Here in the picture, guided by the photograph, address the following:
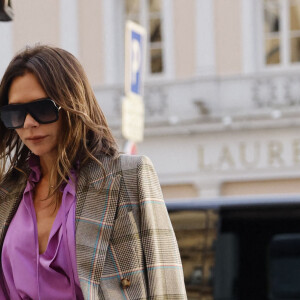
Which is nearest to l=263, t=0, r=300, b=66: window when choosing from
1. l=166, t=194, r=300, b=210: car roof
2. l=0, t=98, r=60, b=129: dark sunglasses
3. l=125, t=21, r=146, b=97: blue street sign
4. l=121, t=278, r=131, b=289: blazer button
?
l=125, t=21, r=146, b=97: blue street sign

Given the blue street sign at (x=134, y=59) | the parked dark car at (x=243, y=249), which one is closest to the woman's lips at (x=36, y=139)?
the parked dark car at (x=243, y=249)

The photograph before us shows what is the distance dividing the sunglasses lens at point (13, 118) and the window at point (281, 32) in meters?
14.4

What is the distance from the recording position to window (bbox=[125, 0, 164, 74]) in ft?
57.0

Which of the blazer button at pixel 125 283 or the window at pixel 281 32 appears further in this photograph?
the window at pixel 281 32

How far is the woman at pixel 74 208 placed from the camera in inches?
103

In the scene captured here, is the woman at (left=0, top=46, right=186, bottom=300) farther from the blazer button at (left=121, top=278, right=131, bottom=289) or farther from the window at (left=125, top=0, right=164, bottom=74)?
the window at (left=125, top=0, right=164, bottom=74)

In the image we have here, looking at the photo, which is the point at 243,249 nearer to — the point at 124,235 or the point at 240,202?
the point at 240,202

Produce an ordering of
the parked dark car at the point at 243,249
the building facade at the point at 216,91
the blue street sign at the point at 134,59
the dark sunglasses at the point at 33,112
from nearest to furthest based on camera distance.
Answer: the dark sunglasses at the point at 33,112
the parked dark car at the point at 243,249
the blue street sign at the point at 134,59
the building facade at the point at 216,91

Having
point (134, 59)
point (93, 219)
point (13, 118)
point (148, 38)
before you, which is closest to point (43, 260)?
point (93, 219)

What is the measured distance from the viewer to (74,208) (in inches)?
106

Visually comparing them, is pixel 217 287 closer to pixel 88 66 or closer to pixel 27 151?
pixel 27 151

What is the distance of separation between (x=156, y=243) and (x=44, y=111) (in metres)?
0.48

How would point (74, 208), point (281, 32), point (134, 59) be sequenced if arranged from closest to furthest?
point (74, 208) < point (134, 59) < point (281, 32)

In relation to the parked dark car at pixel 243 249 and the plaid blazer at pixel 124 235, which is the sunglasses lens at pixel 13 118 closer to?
the plaid blazer at pixel 124 235
